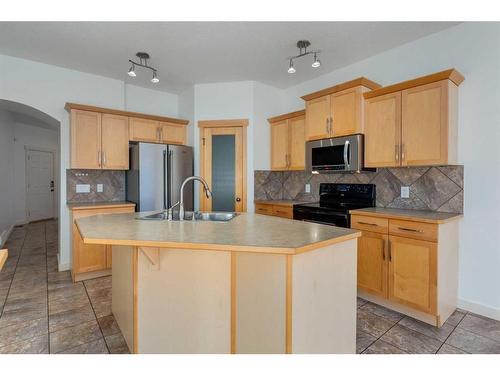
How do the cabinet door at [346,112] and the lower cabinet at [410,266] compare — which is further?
the cabinet door at [346,112]

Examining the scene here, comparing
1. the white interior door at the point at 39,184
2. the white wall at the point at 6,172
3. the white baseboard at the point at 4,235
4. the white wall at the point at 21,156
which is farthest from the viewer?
the white interior door at the point at 39,184

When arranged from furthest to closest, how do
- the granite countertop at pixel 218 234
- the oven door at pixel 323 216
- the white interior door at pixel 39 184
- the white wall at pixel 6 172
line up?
the white interior door at pixel 39 184
the white wall at pixel 6 172
the oven door at pixel 323 216
the granite countertop at pixel 218 234

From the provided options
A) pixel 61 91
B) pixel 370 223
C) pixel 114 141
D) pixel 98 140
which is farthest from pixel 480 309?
pixel 61 91

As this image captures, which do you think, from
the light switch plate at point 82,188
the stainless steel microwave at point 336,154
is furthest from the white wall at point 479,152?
the light switch plate at point 82,188

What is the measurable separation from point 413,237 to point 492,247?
0.72m

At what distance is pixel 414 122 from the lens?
251cm

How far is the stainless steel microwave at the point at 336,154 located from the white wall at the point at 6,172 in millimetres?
6015

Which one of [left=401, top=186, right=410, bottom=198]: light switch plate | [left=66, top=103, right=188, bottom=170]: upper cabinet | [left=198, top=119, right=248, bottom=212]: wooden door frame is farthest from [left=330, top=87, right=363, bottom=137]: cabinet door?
[left=66, top=103, right=188, bottom=170]: upper cabinet

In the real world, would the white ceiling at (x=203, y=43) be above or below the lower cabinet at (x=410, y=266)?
above

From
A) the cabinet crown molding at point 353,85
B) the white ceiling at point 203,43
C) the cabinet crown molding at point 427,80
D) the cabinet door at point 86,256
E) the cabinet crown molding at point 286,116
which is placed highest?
the white ceiling at point 203,43

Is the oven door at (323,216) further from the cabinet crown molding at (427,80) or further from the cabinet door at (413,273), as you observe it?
the cabinet crown molding at (427,80)

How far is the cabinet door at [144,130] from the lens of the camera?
381 cm

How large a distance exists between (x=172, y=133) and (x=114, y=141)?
84 cm

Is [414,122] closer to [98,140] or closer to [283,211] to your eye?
[283,211]
